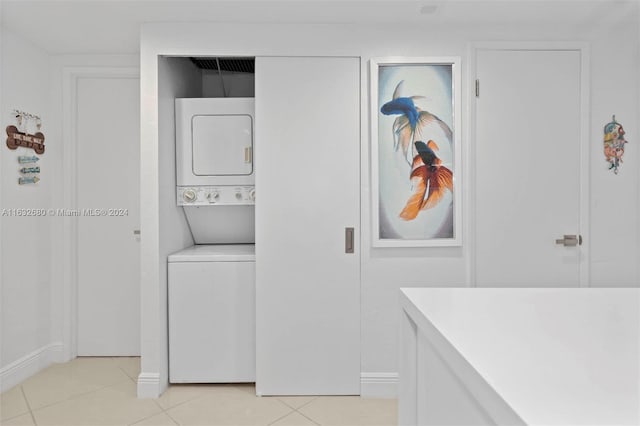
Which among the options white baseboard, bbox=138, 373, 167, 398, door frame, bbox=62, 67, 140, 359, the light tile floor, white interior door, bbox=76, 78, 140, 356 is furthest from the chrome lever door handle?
door frame, bbox=62, 67, 140, 359

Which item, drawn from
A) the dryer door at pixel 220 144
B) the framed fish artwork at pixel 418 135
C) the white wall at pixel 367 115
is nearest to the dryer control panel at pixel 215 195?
the dryer door at pixel 220 144

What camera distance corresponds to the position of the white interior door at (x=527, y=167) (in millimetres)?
2760

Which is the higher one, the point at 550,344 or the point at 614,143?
the point at 614,143

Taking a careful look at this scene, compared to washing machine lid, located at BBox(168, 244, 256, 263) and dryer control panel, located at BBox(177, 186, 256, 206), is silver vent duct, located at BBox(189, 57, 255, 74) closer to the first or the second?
dryer control panel, located at BBox(177, 186, 256, 206)

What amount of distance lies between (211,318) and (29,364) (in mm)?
1417

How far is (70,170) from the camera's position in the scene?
3.36m

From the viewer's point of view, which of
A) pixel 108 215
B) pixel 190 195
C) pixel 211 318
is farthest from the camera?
pixel 108 215

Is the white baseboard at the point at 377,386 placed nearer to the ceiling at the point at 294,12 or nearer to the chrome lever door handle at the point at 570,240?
the chrome lever door handle at the point at 570,240

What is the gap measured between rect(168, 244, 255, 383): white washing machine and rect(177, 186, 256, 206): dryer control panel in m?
0.37

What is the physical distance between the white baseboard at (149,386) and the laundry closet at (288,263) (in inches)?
4.9

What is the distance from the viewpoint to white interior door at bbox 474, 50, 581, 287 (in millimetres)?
2760

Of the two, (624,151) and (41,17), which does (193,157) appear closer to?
(41,17)

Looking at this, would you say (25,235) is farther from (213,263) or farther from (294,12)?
(294,12)

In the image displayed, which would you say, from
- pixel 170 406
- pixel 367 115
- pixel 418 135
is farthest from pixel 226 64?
pixel 170 406
